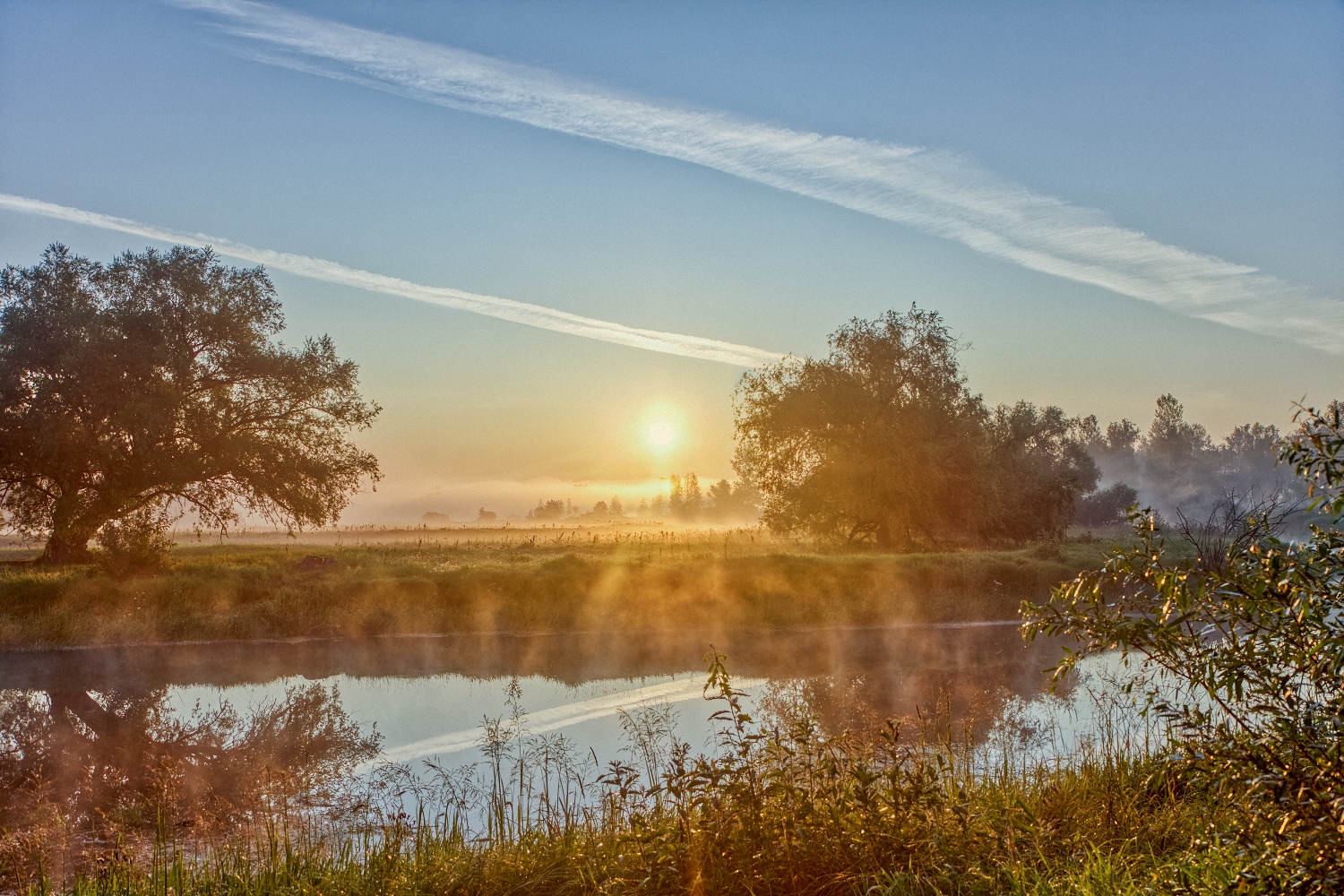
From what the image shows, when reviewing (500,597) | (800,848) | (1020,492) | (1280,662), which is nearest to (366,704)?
(500,597)

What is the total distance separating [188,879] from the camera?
638cm

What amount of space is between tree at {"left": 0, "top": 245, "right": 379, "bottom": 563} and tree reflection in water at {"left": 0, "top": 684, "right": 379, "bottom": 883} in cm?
1313

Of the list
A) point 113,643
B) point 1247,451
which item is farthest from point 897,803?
point 1247,451

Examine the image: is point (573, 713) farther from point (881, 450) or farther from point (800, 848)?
point (881, 450)

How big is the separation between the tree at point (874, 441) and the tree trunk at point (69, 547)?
27.2 meters

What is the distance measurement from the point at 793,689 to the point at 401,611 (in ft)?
40.4

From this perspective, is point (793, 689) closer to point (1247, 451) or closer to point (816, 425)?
point (816, 425)

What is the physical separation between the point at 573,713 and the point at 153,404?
20737 mm

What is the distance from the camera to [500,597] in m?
24.5

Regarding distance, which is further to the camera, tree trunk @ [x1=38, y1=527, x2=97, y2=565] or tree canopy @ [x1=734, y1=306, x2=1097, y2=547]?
tree canopy @ [x1=734, y1=306, x2=1097, y2=547]

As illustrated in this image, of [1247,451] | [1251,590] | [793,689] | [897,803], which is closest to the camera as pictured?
[1251,590]

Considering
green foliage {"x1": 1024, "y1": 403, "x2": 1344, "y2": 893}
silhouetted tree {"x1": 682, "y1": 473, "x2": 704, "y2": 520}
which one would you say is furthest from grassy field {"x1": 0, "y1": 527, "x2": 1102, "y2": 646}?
silhouetted tree {"x1": 682, "y1": 473, "x2": 704, "y2": 520}

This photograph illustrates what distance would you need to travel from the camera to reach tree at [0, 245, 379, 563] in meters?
27.9

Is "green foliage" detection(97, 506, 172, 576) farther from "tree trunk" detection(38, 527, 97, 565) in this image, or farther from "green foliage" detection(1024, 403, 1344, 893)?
"green foliage" detection(1024, 403, 1344, 893)
